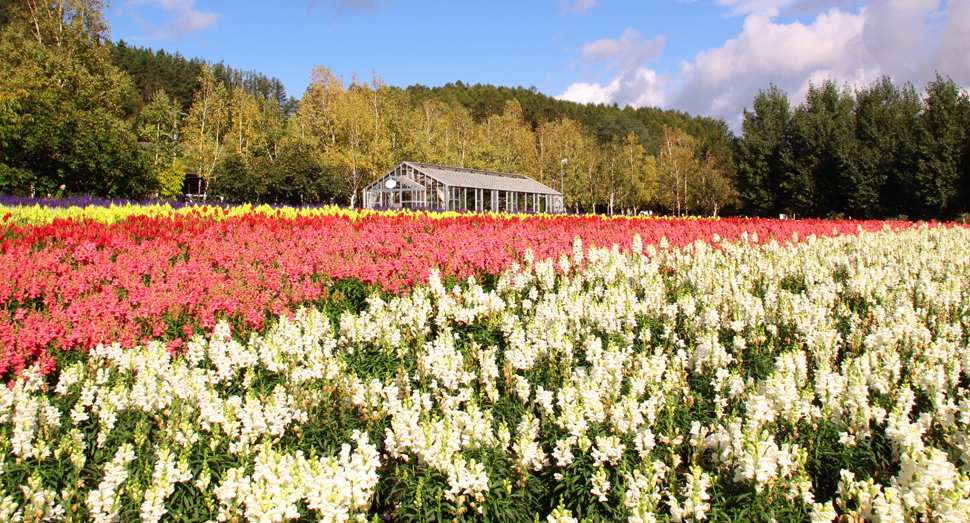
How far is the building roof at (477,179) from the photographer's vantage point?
116ft

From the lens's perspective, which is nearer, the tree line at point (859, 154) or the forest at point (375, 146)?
the forest at point (375, 146)

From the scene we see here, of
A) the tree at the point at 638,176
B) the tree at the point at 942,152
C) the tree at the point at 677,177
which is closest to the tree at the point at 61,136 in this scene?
the tree at the point at 942,152

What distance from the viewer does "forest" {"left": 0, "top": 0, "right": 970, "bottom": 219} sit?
21625mm

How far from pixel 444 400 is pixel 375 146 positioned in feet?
137

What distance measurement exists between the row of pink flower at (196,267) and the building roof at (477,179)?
24.2 meters

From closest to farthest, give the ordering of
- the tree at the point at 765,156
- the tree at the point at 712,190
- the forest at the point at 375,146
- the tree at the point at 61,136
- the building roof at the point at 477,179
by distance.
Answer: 1. the tree at the point at 61,136
2. the forest at the point at 375,146
3. the building roof at the point at 477,179
4. the tree at the point at 765,156
5. the tree at the point at 712,190

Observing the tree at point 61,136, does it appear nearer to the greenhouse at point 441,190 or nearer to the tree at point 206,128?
the greenhouse at point 441,190

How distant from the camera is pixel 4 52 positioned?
29.2 m

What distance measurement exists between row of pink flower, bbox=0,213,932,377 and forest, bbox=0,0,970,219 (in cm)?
1424

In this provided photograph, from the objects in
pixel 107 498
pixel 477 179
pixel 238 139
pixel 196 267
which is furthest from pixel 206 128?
pixel 107 498

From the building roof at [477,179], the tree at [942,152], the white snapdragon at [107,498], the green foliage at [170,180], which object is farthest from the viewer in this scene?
the building roof at [477,179]

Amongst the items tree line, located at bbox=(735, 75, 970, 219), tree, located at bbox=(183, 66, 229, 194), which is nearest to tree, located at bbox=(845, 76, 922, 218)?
tree line, located at bbox=(735, 75, 970, 219)

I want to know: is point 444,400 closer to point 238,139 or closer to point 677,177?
point 238,139

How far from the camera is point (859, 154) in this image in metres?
36.6
